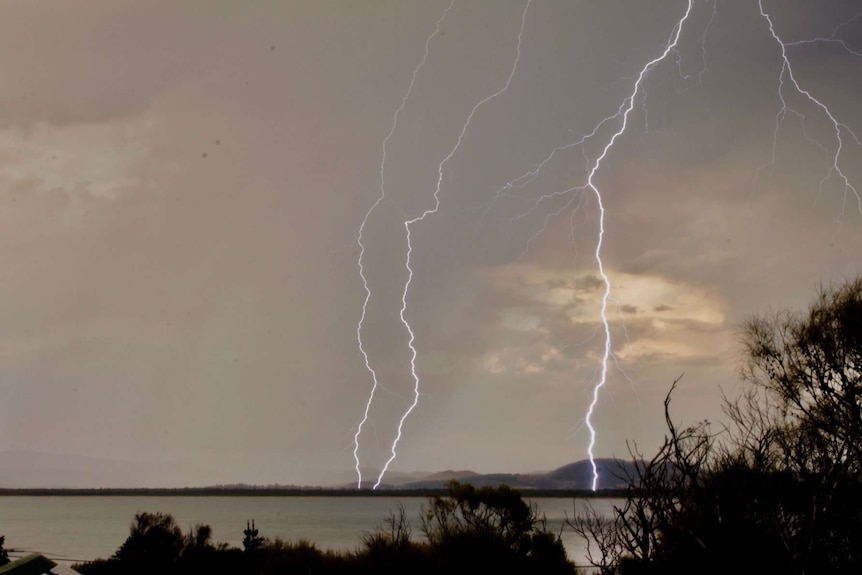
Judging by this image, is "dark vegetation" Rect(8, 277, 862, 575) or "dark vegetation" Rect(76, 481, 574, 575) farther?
"dark vegetation" Rect(76, 481, 574, 575)

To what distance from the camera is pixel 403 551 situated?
19562mm

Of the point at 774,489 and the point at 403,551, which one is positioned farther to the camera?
the point at 403,551

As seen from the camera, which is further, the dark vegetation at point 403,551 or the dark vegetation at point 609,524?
the dark vegetation at point 403,551

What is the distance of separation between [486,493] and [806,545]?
2028 cm

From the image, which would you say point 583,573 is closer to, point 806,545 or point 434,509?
point 434,509

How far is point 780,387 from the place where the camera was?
17297 millimetres

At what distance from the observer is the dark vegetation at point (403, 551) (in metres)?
19.3

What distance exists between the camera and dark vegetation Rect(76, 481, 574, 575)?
63.3 ft

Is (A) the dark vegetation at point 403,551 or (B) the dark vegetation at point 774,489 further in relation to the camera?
(A) the dark vegetation at point 403,551

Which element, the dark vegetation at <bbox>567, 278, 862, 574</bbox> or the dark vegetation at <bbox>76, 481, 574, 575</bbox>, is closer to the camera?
the dark vegetation at <bbox>567, 278, 862, 574</bbox>

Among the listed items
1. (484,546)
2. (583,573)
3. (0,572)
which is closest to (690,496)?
(0,572)

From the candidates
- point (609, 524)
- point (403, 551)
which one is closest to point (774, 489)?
point (609, 524)

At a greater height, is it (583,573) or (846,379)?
(846,379)

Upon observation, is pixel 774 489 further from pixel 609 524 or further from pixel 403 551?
pixel 403 551
